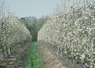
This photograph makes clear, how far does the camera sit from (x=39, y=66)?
792 inches

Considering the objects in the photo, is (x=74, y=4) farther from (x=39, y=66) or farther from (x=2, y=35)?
(x=2, y=35)

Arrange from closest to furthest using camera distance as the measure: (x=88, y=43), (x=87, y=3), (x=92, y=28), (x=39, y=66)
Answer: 1. (x=92, y=28)
2. (x=88, y=43)
3. (x=87, y=3)
4. (x=39, y=66)

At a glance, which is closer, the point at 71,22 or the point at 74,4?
the point at 74,4

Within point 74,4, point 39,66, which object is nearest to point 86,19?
point 74,4

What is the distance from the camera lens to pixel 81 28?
12.3 meters

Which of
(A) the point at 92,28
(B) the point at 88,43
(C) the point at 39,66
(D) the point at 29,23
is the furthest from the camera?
(D) the point at 29,23

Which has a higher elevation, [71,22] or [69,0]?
[69,0]

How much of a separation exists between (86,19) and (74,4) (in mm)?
3917

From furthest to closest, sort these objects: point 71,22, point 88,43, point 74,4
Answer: point 71,22 < point 74,4 < point 88,43

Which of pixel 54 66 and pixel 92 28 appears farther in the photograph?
pixel 54 66

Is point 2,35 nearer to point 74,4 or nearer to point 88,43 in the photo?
point 74,4

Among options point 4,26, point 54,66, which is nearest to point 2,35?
point 4,26

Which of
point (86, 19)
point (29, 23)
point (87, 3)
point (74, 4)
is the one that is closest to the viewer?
point (86, 19)

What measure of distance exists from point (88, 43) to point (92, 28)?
0.90 m
